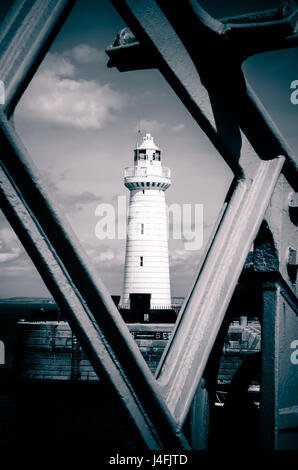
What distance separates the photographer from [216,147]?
1.84m

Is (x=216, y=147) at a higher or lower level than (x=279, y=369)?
higher

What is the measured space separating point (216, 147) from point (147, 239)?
32.4m

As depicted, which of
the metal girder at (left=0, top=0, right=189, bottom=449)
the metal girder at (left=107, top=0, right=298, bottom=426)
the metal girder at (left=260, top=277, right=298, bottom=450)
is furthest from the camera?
the metal girder at (left=260, top=277, right=298, bottom=450)

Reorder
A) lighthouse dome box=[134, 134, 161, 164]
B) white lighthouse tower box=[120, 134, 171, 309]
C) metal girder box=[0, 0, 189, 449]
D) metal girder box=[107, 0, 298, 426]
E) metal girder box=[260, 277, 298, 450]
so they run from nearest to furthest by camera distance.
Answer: metal girder box=[0, 0, 189, 449] < metal girder box=[107, 0, 298, 426] < metal girder box=[260, 277, 298, 450] < white lighthouse tower box=[120, 134, 171, 309] < lighthouse dome box=[134, 134, 161, 164]

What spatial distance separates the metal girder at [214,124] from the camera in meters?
1.54

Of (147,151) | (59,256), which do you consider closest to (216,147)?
(59,256)

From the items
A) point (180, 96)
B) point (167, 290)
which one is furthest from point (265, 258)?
point (167, 290)

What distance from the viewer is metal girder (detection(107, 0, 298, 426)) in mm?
1541

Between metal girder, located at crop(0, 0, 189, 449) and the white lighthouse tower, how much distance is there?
32.9m

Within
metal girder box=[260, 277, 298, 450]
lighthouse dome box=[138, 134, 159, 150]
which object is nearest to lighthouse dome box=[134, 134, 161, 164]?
lighthouse dome box=[138, 134, 159, 150]

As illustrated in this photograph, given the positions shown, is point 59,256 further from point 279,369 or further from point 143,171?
point 143,171

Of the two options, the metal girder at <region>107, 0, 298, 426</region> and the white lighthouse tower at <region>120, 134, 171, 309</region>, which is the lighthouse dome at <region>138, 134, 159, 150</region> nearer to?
the white lighthouse tower at <region>120, 134, 171, 309</region>

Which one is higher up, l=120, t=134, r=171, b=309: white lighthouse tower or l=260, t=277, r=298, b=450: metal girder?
l=120, t=134, r=171, b=309: white lighthouse tower

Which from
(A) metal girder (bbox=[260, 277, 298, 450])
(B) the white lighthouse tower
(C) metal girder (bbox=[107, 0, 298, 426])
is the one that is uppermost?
(B) the white lighthouse tower
